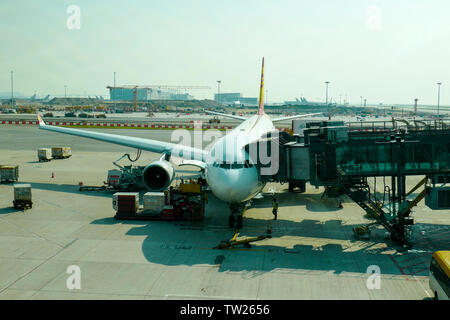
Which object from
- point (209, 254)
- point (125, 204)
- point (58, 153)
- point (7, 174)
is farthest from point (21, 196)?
point (58, 153)

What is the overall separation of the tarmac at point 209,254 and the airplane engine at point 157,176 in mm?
3255

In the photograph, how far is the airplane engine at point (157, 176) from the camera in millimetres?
28891

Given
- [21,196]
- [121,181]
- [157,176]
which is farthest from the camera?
[121,181]

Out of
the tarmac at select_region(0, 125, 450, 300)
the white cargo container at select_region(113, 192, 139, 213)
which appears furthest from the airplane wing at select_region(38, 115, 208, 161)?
the white cargo container at select_region(113, 192, 139, 213)

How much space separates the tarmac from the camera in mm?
15383

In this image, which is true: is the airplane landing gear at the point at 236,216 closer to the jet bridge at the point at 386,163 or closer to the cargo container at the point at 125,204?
the jet bridge at the point at 386,163

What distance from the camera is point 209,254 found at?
1922cm

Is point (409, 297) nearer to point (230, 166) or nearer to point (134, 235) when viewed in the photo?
point (230, 166)

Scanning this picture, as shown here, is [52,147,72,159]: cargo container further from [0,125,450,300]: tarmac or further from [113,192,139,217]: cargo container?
[113,192,139,217]: cargo container

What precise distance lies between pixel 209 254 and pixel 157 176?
37.1 feet

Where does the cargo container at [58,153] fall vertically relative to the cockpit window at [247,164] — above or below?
below

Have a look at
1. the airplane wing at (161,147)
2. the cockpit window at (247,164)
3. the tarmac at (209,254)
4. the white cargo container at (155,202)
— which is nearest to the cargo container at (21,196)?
the tarmac at (209,254)

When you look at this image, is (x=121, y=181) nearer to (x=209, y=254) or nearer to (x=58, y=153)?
(x=209, y=254)
